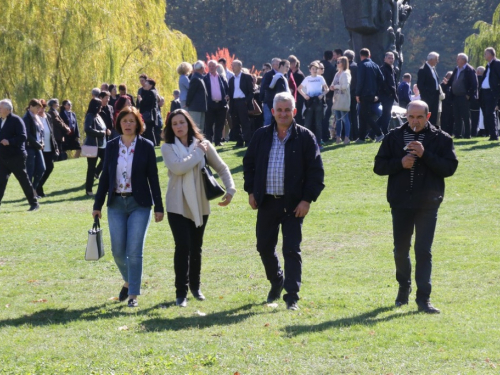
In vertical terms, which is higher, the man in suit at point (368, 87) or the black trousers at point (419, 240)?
the man in suit at point (368, 87)

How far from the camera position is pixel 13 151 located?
54.9 ft

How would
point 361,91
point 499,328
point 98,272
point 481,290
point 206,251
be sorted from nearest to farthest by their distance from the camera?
point 499,328 → point 481,290 → point 98,272 → point 206,251 → point 361,91

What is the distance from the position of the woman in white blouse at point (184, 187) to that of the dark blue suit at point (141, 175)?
5.3 inches

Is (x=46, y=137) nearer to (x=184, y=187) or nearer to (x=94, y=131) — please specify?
(x=94, y=131)

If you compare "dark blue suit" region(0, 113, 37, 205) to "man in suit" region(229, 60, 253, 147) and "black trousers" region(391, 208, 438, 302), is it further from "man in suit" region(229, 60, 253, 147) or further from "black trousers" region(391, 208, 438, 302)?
"black trousers" region(391, 208, 438, 302)

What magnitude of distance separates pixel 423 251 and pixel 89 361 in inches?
127

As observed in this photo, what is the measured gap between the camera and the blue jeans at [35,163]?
18844 millimetres

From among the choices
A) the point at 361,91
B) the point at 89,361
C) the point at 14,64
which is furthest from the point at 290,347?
the point at 14,64

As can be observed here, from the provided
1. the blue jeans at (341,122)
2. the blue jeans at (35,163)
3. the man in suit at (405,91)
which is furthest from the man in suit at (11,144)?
the man in suit at (405,91)

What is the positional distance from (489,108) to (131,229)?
43.5ft

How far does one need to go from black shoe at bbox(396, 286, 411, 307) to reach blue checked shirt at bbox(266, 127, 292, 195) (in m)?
1.41

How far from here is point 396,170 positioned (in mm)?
8617

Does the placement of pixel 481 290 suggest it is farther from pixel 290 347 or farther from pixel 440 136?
pixel 290 347

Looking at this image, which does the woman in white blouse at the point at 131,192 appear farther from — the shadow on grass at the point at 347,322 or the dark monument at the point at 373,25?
the dark monument at the point at 373,25
